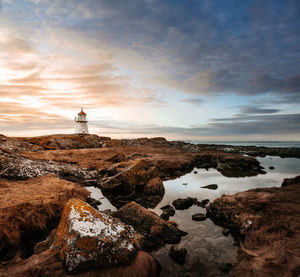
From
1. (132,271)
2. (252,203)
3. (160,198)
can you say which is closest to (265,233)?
(252,203)

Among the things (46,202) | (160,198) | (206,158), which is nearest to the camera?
(46,202)

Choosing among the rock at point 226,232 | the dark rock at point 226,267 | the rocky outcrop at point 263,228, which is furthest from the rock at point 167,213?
the dark rock at point 226,267

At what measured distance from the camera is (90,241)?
3904mm

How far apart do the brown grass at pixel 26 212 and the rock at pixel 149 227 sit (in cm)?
285

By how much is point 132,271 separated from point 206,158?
2949cm

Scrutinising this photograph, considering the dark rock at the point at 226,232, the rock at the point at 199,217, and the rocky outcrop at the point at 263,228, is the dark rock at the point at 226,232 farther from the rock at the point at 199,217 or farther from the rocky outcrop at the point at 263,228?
the rock at the point at 199,217

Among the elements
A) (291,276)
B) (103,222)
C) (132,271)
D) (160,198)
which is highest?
(103,222)

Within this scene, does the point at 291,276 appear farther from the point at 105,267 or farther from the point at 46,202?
the point at 46,202

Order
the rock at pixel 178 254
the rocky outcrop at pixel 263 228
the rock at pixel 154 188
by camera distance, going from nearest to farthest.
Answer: the rocky outcrop at pixel 263 228 → the rock at pixel 178 254 → the rock at pixel 154 188

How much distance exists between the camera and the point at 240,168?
24219 mm

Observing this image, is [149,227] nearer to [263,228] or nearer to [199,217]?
[199,217]

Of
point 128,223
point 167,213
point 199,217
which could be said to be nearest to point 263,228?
point 199,217

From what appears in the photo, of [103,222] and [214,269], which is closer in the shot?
[103,222]

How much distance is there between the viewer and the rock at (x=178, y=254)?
536cm
